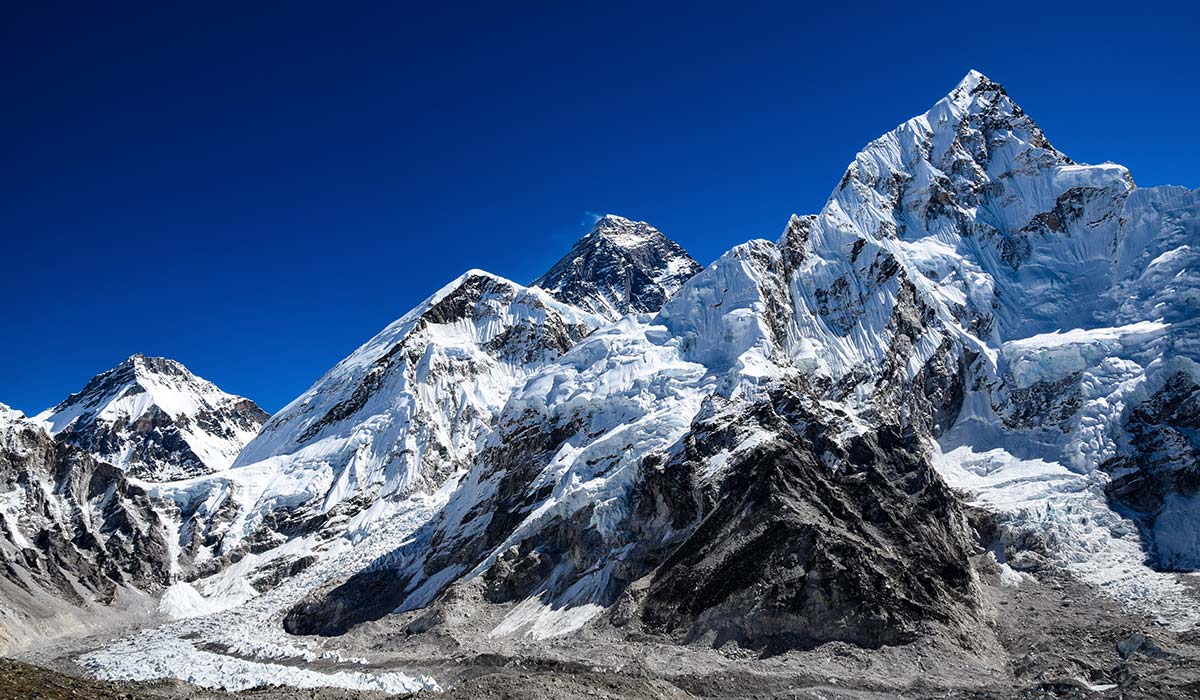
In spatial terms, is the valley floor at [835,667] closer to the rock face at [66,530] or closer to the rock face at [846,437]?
the rock face at [846,437]

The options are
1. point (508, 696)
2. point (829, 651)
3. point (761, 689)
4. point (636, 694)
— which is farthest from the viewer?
point (829, 651)

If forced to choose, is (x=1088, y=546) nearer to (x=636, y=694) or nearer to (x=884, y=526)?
(x=884, y=526)

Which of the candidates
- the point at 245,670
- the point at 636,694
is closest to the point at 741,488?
the point at 636,694

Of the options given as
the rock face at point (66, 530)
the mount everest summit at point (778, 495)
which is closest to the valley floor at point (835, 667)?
the mount everest summit at point (778, 495)

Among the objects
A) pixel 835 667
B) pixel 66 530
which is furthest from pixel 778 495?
pixel 66 530

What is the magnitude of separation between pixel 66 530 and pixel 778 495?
13976cm

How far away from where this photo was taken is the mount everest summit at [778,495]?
96000mm

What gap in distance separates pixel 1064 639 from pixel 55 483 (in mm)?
182123

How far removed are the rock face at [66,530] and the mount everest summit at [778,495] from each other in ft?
2.21

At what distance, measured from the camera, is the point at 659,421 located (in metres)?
139

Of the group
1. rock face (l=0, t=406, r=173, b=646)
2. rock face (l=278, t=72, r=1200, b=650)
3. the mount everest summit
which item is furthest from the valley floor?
rock face (l=0, t=406, r=173, b=646)

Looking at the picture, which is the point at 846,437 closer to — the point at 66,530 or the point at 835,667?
the point at 835,667

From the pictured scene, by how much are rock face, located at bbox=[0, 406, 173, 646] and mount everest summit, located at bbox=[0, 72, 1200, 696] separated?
67 cm

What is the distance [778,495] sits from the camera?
103688 millimetres
